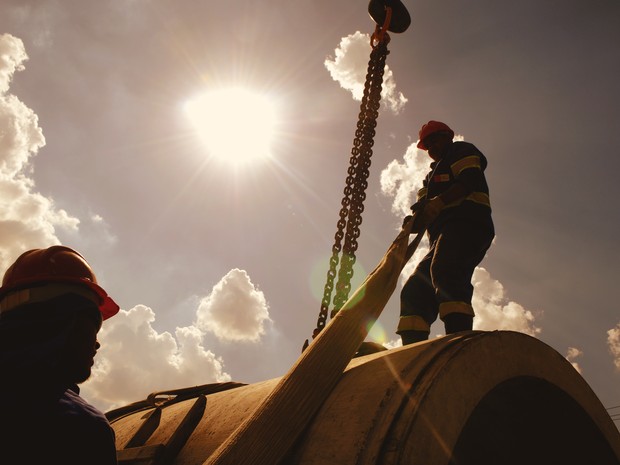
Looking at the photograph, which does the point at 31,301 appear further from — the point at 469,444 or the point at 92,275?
the point at 469,444

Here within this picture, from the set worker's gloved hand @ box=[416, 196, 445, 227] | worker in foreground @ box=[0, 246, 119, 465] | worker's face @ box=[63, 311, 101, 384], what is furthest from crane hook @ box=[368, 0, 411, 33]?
worker's face @ box=[63, 311, 101, 384]

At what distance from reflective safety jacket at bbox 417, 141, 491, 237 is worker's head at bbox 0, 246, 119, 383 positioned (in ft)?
7.32

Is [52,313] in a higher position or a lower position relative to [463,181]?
lower

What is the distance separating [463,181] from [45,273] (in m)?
2.52

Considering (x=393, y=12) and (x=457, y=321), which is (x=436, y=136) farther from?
(x=457, y=321)

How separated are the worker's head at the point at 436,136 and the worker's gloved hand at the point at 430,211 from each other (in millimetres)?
800

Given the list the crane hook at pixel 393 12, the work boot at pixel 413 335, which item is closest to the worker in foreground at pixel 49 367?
the work boot at pixel 413 335

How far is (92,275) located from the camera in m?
1.84

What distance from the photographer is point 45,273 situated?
172 centimetres

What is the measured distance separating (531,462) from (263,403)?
1097 millimetres

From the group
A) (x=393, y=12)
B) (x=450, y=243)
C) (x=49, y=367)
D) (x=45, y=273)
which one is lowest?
(x=49, y=367)

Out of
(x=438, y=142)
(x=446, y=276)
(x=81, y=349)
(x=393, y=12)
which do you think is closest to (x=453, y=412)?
(x=81, y=349)

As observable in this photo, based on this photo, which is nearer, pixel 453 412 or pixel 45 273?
pixel 453 412

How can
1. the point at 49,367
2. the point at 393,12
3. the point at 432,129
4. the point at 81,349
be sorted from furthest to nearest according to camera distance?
the point at 393,12, the point at 432,129, the point at 81,349, the point at 49,367
